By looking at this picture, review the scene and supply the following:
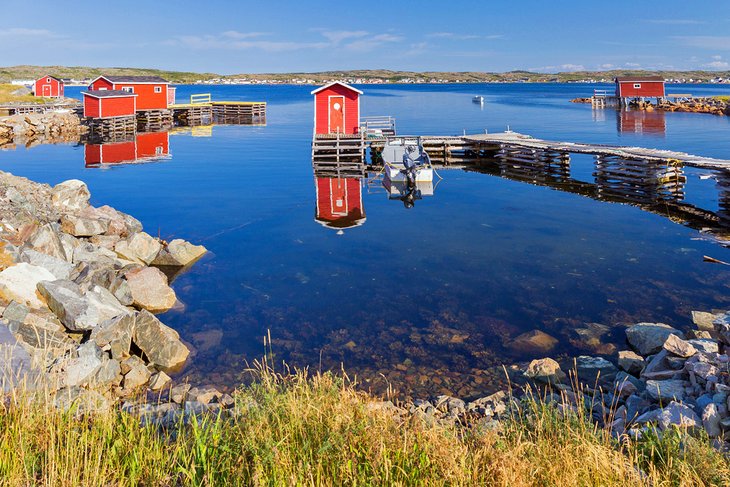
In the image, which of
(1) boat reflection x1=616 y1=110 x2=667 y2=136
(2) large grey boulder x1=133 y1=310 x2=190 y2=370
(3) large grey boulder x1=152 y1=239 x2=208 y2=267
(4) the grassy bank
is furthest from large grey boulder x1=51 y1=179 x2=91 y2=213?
(1) boat reflection x1=616 y1=110 x2=667 y2=136

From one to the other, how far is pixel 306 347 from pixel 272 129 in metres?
56.9

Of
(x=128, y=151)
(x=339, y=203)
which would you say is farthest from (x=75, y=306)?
(x=128, y=151)

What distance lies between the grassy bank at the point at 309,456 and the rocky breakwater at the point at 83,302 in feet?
6.24

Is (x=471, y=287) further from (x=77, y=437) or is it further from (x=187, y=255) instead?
(x=77, y=437)

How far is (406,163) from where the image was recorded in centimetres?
3075

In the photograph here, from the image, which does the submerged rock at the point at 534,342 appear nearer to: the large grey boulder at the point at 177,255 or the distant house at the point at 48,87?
the large grey boulder at the point at 177,255

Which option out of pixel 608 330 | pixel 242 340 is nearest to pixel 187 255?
pixel 242 340

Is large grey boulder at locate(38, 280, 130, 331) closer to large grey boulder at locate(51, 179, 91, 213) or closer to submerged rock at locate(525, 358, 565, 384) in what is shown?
large grey boulder at locate(51, 179, 91, 213)

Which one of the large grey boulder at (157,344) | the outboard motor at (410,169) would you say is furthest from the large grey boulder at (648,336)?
the outboard motor at (410,169)

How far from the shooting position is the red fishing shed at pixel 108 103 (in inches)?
2210

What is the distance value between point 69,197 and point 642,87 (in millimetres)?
90781

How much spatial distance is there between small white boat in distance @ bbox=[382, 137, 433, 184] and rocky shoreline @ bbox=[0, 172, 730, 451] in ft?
52.7

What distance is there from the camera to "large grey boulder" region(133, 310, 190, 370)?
10992mm

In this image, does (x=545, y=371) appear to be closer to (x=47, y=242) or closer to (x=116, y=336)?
(x=116, y=336)
